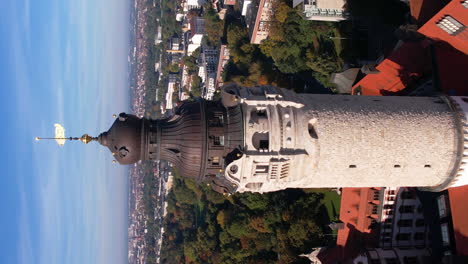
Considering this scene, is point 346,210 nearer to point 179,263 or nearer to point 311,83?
point 311,83

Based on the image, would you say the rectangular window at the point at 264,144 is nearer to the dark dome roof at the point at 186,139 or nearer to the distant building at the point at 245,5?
the dark dome roof at the point at 186,139

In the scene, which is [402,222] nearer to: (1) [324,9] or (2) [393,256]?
(2) [393,256]

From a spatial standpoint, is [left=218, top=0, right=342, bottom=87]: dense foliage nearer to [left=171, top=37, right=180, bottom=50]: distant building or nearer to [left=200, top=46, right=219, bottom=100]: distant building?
[left=200, top=46, right=219, bottom=100]: distant building

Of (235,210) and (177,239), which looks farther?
(177,239)

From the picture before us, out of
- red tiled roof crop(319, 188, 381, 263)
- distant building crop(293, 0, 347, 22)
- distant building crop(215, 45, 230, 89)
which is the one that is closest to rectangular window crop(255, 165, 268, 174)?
red tiled roof crop(319, 188, 381, 263)

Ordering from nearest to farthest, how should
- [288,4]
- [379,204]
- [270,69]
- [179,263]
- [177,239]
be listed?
[379,204], [288,4], [270,69], [179,263], [177,239]

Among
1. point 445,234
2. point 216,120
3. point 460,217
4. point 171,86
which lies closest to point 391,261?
point 445,234

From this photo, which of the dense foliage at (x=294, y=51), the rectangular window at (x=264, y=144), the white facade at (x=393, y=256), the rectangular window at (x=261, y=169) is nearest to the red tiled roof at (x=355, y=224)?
the white facade at (x=393, y=256)

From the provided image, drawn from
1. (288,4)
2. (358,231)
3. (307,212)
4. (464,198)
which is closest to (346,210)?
(358,231)
